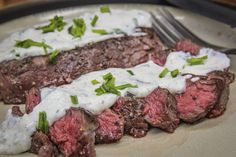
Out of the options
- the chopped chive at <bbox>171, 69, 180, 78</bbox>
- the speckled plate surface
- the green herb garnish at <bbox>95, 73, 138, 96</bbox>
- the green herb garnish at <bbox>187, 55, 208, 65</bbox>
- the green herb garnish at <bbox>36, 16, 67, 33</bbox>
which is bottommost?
the speckled plate surface

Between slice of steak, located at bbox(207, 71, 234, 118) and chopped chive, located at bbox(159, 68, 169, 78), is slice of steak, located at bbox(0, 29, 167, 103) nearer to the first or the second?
chopped chive, located at bbox(159, 68, 169, 78)

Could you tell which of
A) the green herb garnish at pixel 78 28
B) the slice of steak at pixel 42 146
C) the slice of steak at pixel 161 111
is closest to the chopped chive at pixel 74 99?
the slice of steak at pixel 42 146

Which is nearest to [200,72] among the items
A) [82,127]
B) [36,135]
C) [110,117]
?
[110,117]

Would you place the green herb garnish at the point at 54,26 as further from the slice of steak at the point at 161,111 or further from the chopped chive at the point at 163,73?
the slice of steak at the point at 161,111

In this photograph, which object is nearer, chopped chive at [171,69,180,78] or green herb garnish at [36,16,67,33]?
chopped chive at [171,69,180,78]

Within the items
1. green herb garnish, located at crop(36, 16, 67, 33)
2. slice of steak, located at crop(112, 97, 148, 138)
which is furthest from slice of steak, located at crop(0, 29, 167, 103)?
slice of steak, located at crop(112, 97, 148, 138)
